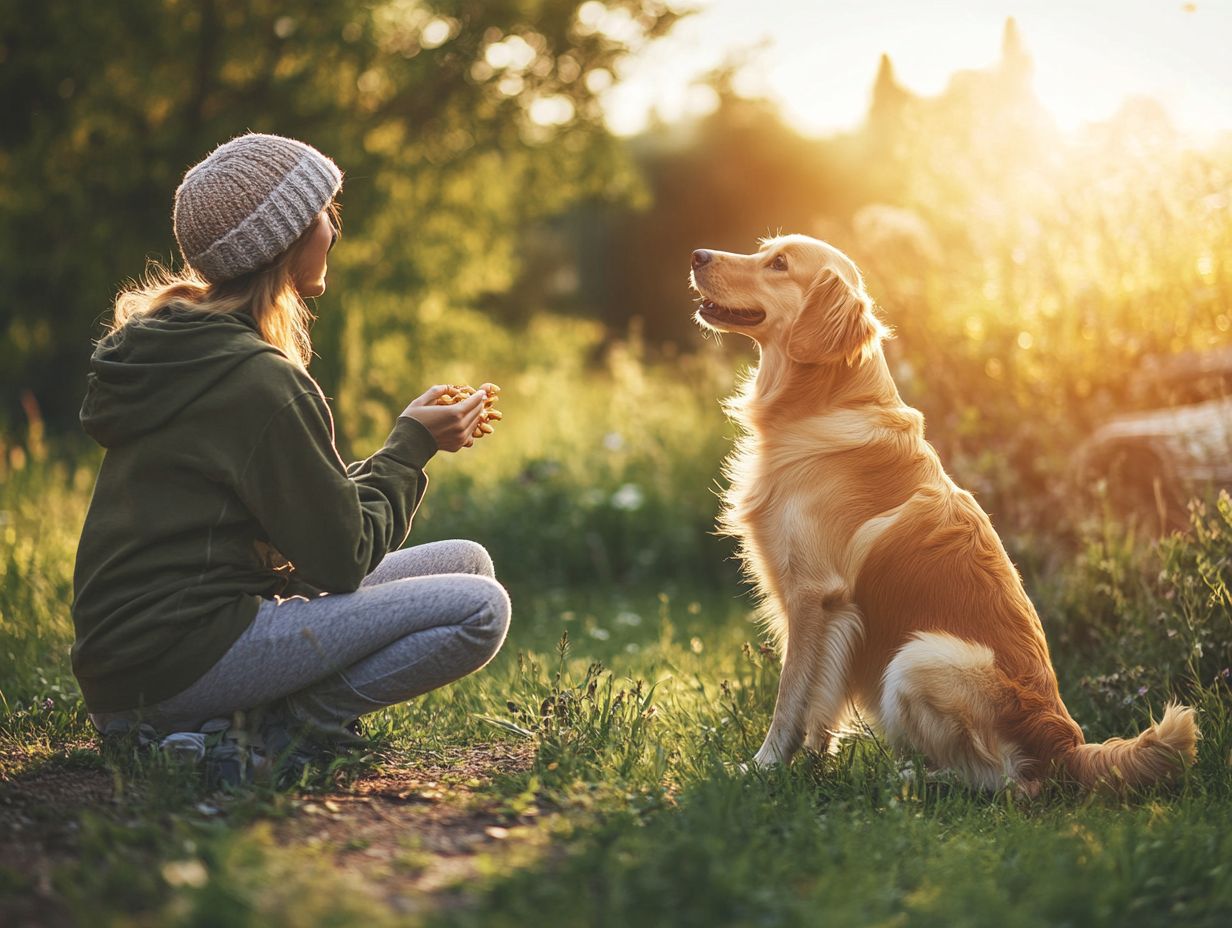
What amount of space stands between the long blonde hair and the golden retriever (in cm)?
146

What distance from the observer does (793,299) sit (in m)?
3.64

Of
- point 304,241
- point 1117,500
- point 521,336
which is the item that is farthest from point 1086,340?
point 521,336

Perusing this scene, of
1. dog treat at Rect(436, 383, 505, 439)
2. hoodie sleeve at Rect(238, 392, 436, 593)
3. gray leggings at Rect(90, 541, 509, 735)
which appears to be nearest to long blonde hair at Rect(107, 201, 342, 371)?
hoodie sleeve at Rect(238, 392, 436, 593)

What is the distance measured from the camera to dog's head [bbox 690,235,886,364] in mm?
3508

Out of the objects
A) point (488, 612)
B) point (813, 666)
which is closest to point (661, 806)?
point (488, 612)

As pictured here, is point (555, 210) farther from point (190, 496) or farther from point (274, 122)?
point (190, 496)

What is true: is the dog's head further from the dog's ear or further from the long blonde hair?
the long blonde hair

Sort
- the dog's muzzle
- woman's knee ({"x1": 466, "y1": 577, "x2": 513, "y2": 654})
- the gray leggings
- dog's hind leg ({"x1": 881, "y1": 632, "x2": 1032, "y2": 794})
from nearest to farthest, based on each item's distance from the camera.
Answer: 1. the gray leggings
2. woman's knee ({"x1": 466, "y1": 577, "x2": 513, "y2": 654})
3. dog's hind leg ({"x1": 881, "y1": 632, "x2": 1032, "y2": 794})
4. the dog's muzzle

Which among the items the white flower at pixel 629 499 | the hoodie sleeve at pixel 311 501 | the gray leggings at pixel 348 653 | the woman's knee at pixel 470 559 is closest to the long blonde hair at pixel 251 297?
the hoodie sleeve at pixel 311 501

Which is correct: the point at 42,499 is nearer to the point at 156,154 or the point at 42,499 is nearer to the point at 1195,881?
the point at 156,154

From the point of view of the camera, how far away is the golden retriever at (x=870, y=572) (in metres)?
3.05

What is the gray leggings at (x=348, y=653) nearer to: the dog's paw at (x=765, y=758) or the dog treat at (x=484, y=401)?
the dog treat at (x=484, y=401)

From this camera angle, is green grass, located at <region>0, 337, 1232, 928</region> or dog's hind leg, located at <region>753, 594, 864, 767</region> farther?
dog's hind leg, located at <region>753, 594, 864, 767</region>

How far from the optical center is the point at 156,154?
8758 mm
